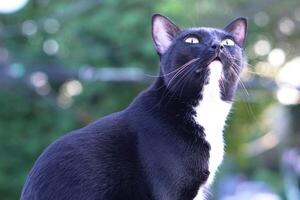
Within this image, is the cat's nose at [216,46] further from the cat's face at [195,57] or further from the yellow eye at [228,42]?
the yellow eye at [228,42]

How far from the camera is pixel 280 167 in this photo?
1275cm

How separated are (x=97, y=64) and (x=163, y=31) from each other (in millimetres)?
7197

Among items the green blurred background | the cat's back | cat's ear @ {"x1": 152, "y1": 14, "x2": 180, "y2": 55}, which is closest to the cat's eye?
cat's ear @ {"x1": 152, "y1": 14, "x2": 180, "y2": 55}

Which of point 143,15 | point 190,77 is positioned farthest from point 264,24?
point 190,77

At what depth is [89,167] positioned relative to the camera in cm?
251

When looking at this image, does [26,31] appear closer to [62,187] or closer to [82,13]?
[82,13]

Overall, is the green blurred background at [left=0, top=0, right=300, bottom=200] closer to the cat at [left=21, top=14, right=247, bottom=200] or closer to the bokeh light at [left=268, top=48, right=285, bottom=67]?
the bokeh light at [left=268, top=48, right=285, bottom=67]

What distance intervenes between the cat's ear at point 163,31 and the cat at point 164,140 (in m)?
0.04

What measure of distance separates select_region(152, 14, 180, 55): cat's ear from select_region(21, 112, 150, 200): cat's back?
461 mm

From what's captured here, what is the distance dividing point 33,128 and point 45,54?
53.1 inches

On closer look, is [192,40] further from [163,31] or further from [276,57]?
[276,57]

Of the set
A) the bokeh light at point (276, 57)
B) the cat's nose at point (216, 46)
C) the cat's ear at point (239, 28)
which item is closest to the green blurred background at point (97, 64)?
the bokeh light at point (276, 57)

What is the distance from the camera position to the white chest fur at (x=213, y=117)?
8.80ft

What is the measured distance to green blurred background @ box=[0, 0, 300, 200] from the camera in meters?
9.53
